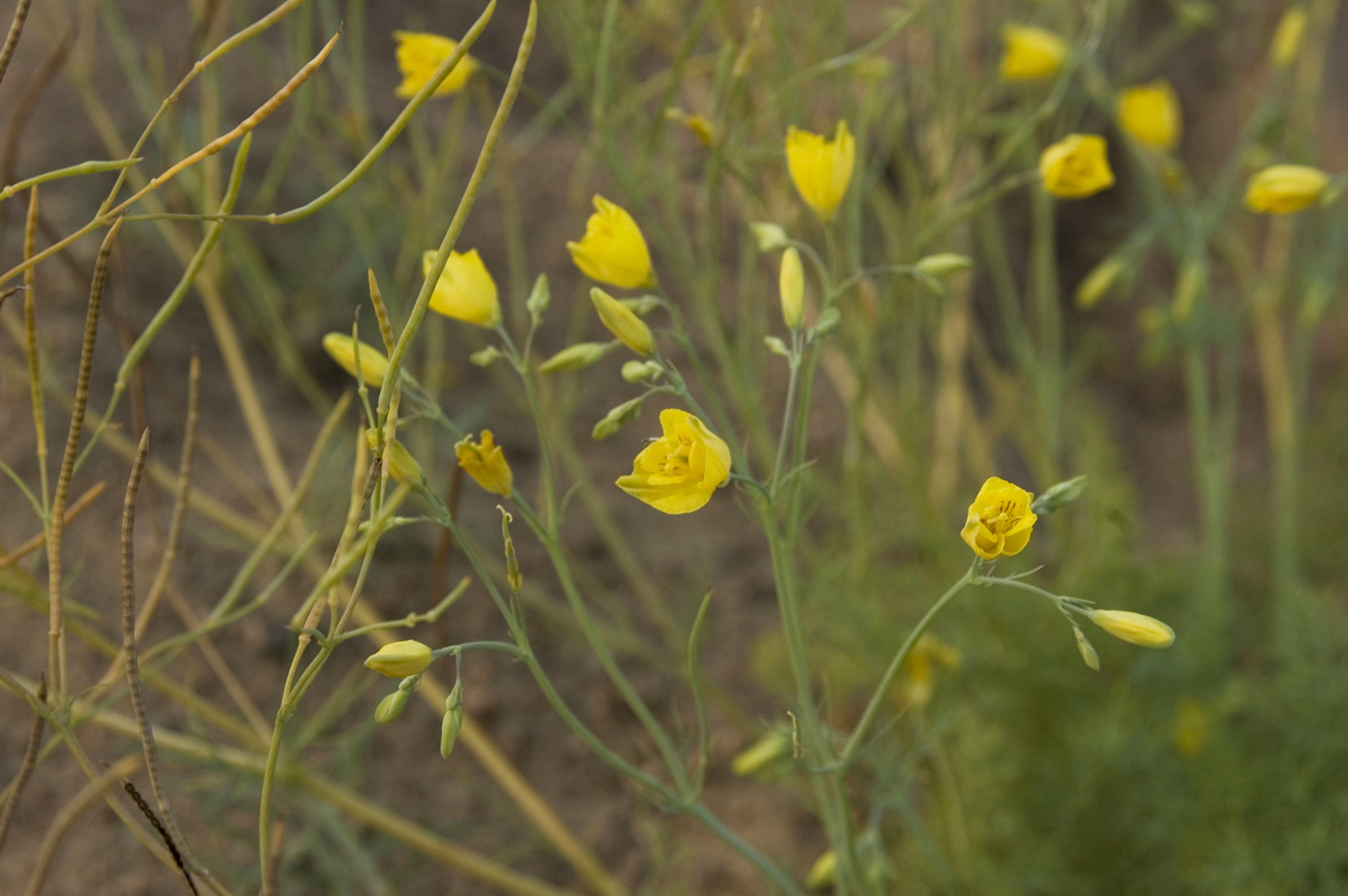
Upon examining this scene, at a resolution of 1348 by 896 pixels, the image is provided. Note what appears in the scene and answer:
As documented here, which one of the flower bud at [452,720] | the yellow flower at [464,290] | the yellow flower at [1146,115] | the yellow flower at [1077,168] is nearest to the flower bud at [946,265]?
the yellow flower at [1077,168]

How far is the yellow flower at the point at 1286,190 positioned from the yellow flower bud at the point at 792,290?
1.64 ft

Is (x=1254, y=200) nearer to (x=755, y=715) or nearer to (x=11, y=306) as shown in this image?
(x=755, y=715)

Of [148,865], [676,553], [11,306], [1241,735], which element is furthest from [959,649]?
[11,306]

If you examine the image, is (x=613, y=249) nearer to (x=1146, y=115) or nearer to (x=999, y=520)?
(x=999, y=520)

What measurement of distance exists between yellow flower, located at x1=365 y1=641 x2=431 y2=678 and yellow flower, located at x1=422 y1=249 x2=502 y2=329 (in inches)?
8.8

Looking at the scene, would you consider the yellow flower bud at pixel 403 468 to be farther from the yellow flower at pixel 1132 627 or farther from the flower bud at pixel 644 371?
the yellow flower at pixel 1132 627

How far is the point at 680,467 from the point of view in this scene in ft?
1.88

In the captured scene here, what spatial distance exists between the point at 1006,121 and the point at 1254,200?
0.35 m

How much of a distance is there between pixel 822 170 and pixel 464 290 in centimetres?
26

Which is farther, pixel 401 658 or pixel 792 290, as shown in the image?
pixel 792 290

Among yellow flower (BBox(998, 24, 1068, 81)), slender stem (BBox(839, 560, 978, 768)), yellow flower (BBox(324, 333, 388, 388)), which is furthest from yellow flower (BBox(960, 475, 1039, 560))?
yellow flower (BBox(998, 24, 1068, 81))

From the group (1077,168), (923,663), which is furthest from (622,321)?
(923,663)

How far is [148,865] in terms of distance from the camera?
1114mm

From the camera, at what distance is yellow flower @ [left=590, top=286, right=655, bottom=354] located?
60cm
